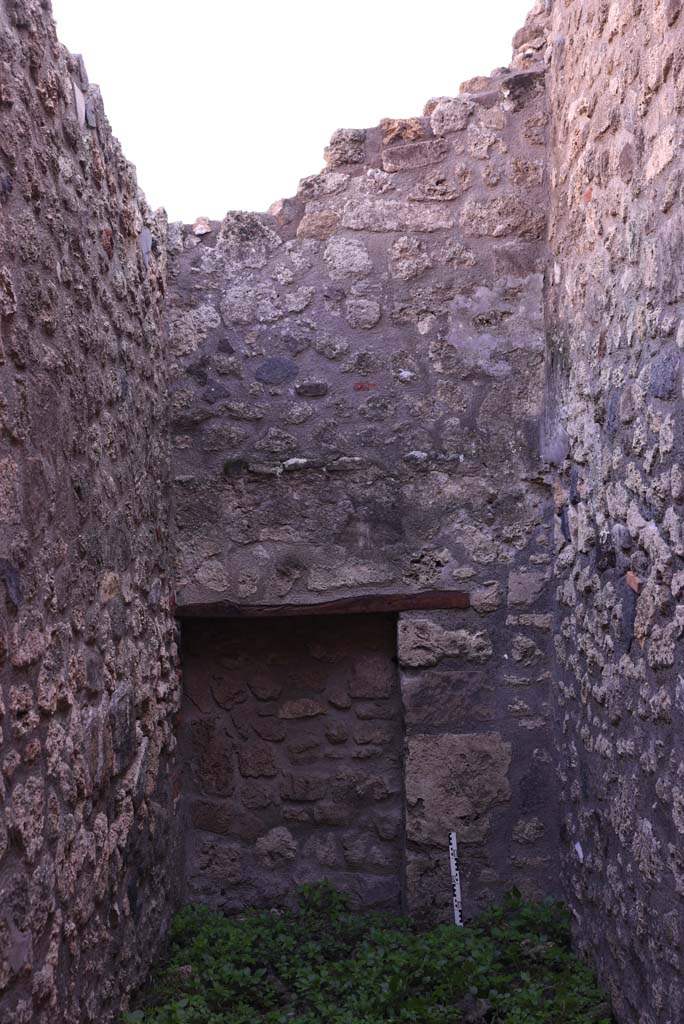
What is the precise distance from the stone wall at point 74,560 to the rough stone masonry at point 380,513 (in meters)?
0.03

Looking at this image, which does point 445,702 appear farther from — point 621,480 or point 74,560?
point 74,560

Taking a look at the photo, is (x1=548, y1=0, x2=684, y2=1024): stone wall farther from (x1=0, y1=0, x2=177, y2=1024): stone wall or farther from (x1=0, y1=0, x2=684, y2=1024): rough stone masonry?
(x1=0, y1=0, x2=177, y2=1024): stone wall

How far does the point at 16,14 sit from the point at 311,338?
73.8 inches

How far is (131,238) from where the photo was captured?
3330mm

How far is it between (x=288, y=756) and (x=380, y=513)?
111cm

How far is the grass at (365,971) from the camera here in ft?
9.55

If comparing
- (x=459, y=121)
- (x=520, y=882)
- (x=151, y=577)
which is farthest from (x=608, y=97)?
(x=520, y=882)

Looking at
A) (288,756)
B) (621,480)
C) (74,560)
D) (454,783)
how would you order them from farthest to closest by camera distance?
1. (288,756)
2. (454,783)
3. (621,480)
4. (74,560)

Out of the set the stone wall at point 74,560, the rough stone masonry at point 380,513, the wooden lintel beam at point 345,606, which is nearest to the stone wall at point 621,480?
the rough stone masonry at point 380,513

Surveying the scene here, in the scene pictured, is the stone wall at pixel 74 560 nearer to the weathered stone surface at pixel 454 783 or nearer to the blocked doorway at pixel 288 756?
the blocked doorway at pixel 288 756

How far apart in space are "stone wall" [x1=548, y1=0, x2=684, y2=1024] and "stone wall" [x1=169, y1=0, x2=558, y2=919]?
0.19m

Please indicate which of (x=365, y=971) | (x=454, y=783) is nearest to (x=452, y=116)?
(x=454, y=783)

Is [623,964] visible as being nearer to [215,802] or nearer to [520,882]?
[520,882]

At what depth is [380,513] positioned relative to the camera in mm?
3842
